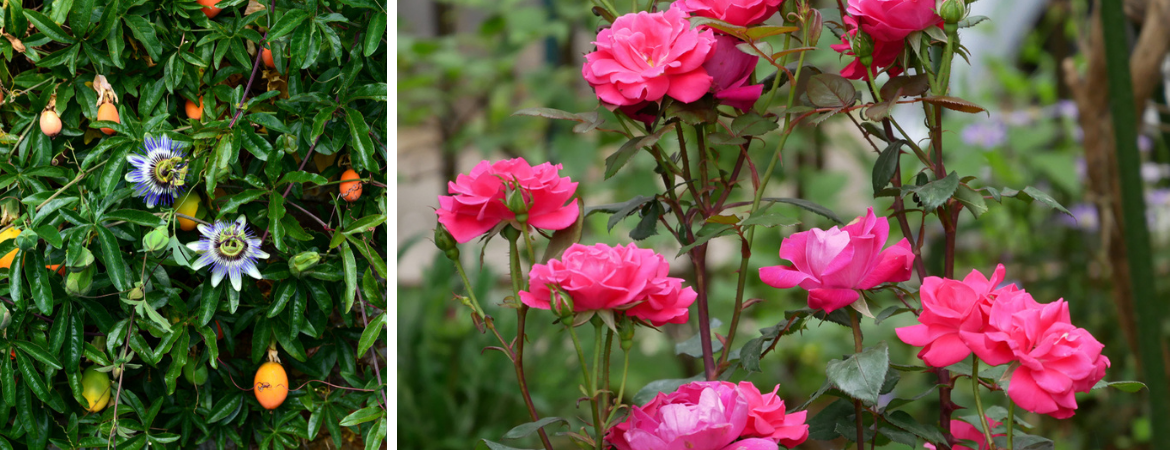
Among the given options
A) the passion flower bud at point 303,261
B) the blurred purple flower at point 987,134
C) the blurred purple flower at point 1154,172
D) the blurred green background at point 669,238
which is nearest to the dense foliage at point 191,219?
the passion flower bud at point 303,261

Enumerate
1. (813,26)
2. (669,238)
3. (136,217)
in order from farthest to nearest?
(669,238), (136,217), (813,26)

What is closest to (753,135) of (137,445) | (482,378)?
(137,445)

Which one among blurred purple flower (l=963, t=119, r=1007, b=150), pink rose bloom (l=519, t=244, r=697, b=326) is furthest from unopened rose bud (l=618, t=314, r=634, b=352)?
blurred purple flower (l=963, t=119, r=1007, b=150)

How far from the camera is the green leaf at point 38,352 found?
0.67m

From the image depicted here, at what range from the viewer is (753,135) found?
552 millimetres

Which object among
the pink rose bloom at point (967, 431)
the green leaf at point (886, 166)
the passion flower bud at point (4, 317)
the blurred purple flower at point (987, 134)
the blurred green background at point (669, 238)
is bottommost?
the blurred green background at point (669, 238)

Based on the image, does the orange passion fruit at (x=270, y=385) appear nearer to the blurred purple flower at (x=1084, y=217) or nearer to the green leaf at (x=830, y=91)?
the green leaf at (x=830, y=91)

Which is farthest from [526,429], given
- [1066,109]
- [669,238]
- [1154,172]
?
[1154,172]

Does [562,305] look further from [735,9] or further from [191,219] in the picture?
[191,219]

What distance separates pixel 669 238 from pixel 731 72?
130 centimetres

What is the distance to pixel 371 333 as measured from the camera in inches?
27.1

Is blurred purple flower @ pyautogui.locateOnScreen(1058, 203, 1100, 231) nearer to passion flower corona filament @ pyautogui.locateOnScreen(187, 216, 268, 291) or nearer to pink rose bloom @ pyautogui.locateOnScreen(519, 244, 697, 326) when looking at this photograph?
pink rose bloom @ pyautogui.locateOnScreen(519, 244, 697, 326)

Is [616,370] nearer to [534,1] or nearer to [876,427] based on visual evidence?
[876,427]

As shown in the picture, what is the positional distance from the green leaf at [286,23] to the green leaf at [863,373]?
48cm
